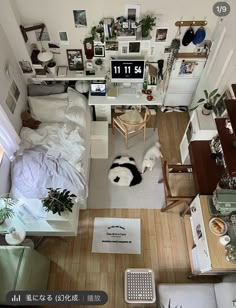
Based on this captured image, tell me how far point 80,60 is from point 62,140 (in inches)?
43.9

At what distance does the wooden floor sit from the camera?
286 cm

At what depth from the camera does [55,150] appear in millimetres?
3172

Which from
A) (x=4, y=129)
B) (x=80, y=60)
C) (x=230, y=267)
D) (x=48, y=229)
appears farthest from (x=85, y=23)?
(x=230, y=267)

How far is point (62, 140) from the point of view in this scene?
325 centimetres

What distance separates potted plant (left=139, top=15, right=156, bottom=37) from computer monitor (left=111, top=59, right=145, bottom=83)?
0.37 meters

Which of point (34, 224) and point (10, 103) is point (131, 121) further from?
point (34, 224)

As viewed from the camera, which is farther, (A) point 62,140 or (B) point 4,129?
(A) point 62,140

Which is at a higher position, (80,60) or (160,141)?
(80,60)

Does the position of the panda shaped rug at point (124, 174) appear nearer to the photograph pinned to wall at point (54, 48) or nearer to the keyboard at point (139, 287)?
the keyboard at point (139, 287)

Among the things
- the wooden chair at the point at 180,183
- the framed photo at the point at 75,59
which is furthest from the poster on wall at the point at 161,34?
the wooden chair at the point at 180,183

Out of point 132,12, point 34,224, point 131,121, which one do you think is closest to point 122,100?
point 131,121

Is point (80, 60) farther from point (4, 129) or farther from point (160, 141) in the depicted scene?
point (160, 141)

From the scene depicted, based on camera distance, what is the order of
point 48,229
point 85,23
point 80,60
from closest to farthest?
1. point 48,229
2. point 85,23
3. point 80,60

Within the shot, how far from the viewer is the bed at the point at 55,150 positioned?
3.01 meters
